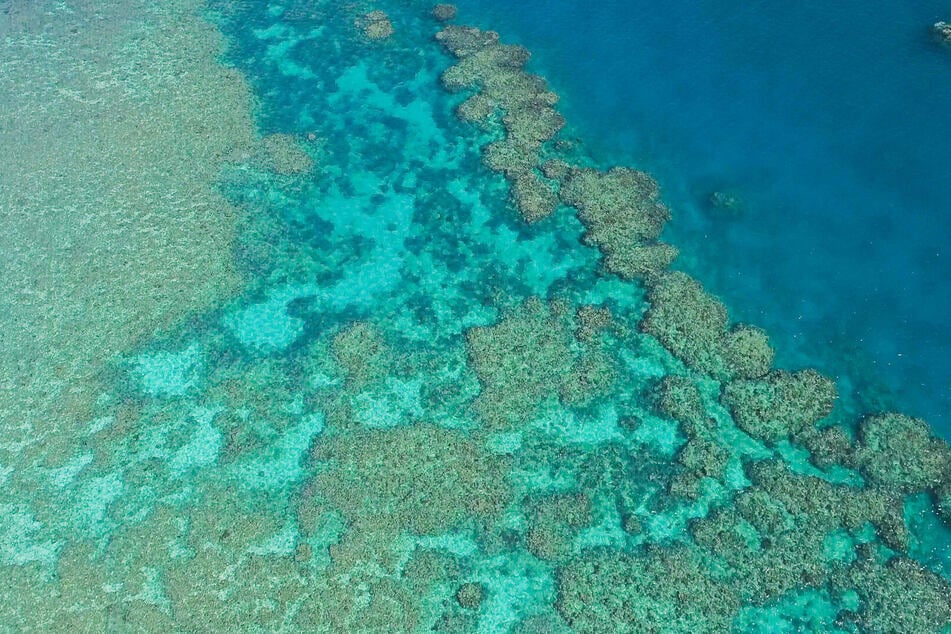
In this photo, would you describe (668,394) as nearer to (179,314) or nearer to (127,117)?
(179,314)

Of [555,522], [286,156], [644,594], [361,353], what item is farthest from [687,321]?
[286,156]

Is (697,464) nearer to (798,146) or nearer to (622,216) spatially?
(622,216)

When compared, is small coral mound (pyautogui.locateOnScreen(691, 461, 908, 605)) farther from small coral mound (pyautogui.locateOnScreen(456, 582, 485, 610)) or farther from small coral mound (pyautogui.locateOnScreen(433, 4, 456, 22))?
small coral mound (pyautogui.locateOnScreen(433, 4, 456, 22))

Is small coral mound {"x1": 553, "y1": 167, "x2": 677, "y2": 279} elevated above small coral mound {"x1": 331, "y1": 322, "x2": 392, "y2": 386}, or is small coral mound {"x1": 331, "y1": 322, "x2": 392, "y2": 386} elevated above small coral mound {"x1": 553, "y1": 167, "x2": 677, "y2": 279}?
small coral mound {"x1": 553, "y1": 167, "x2": 677, "y2": 279}

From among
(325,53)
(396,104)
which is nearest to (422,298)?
(396,104)

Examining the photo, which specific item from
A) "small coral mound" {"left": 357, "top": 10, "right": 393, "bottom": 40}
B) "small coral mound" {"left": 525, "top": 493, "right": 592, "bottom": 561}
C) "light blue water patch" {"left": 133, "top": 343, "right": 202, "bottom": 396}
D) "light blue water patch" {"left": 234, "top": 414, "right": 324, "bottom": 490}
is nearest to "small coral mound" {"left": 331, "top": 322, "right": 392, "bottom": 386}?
"light blue water patch" {"left": 234, "top": 414, "right": 324, "bottom": 490}

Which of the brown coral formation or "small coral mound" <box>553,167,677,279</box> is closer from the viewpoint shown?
the brown coral formation

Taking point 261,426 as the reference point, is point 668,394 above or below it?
above
